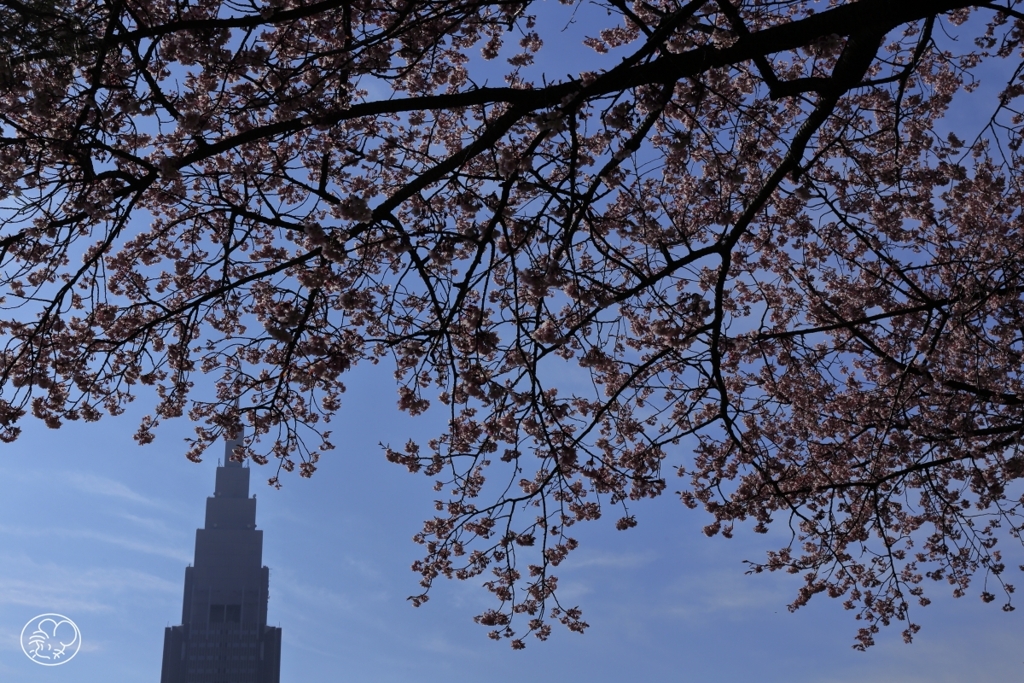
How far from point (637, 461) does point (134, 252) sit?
241 inches

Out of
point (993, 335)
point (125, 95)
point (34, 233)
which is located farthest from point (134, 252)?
point (993, 335)

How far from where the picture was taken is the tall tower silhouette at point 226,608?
425 feet

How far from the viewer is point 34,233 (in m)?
7.80

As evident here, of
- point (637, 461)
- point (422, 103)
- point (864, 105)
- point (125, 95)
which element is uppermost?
point (864, 105)

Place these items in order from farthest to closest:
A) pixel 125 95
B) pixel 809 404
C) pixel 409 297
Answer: pixel 809 404
pixel 409 297
pixel 125 95

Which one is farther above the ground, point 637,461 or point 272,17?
point 272,17

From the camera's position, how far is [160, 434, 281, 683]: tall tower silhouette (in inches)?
5103

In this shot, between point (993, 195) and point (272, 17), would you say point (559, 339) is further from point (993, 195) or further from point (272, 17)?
point (993, 195)

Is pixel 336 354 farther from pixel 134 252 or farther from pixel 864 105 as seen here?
pixel 864 105

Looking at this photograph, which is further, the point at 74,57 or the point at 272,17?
the point at 74,57

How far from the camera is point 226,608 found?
442ft

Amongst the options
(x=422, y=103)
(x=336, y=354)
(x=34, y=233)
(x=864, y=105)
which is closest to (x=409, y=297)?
(x=336, y=354)

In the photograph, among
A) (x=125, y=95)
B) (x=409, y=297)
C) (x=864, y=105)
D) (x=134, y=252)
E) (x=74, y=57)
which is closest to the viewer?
(x=74, y=57)

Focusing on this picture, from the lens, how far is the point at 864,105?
36.9ft
